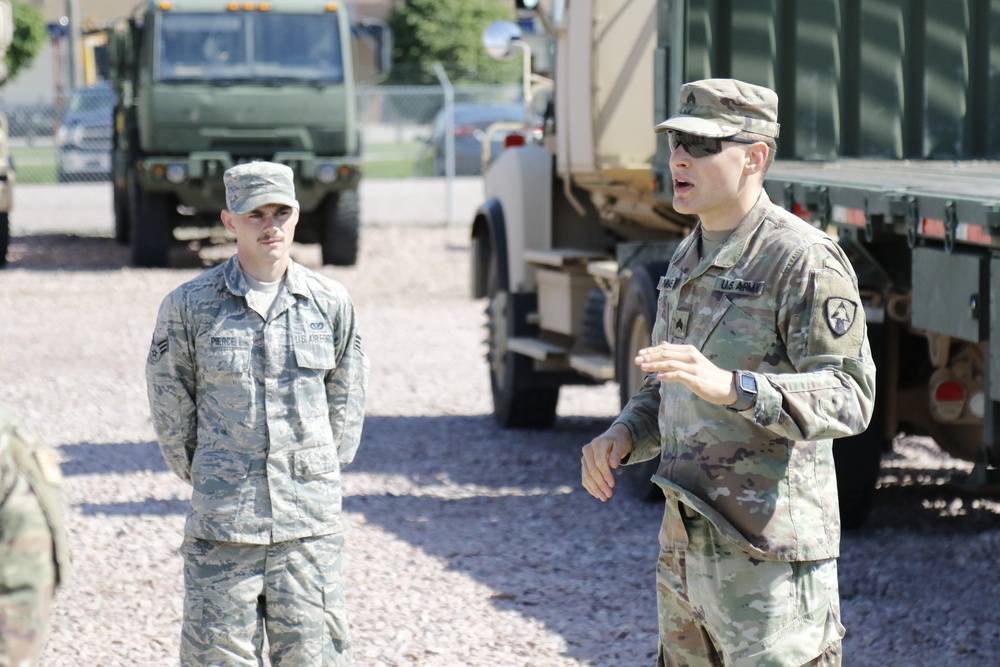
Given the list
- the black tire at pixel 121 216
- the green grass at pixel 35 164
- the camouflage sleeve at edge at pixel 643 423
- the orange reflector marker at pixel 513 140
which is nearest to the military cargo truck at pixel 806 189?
the orange reflector marker at pixel 513 140

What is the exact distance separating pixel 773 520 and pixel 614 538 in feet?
12.4

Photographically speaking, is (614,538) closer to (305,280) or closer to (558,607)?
(558,607)

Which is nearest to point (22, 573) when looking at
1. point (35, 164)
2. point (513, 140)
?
point (513, 140)

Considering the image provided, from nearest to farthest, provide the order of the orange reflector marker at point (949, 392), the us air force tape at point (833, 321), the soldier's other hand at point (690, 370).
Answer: the soldier's other hand at point (690, 370)
the us air force tape at point (833, 321)
the orange reflector marker at point (949, 392)


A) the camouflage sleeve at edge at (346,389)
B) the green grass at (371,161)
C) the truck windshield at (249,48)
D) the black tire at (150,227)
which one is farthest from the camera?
the green grass at (371,161)

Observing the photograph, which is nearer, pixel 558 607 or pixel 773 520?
pixel 773 520

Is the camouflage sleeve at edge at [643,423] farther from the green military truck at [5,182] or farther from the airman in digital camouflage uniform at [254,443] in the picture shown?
the green military truck at [5,182]

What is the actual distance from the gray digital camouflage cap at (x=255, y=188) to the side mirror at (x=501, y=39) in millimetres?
4715

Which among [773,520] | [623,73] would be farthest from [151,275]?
[773,520]

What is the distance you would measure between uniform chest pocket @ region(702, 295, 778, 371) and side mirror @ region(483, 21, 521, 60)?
5668 mm

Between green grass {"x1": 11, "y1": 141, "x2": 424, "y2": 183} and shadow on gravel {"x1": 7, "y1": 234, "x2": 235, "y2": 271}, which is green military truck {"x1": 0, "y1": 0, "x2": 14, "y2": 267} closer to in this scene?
shadow on gravel {"x1": 7, "y1": 234, "x2": 235, "y2": 271}

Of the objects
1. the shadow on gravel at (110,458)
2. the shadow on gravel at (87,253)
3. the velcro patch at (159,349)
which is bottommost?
the shadow on gravel at (87,253)

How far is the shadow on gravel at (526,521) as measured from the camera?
573cm

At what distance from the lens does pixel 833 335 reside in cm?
300
